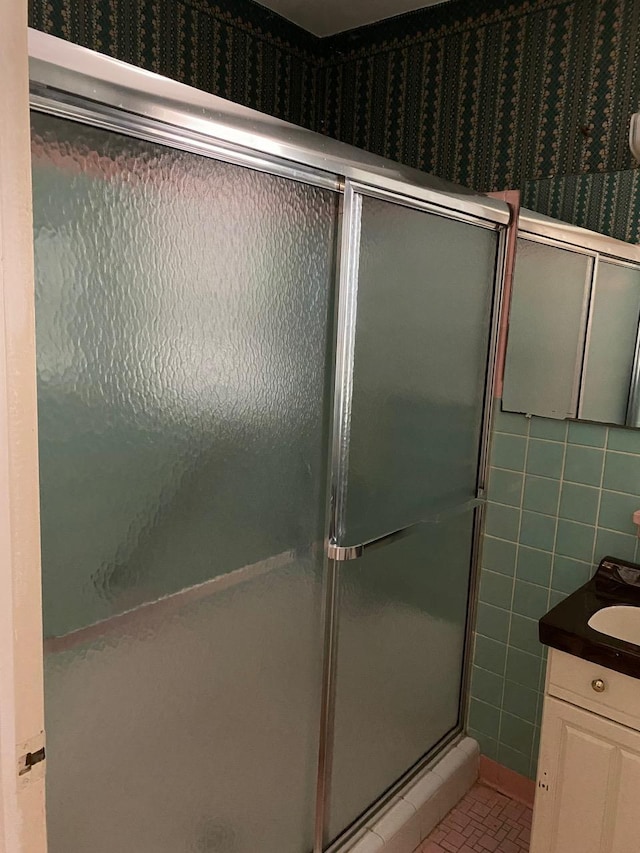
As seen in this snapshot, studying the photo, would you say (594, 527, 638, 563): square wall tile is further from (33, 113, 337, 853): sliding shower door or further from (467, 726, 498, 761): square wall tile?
(33, 113, 337, 853): sliding shower door

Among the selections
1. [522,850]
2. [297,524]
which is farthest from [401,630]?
[522,850]

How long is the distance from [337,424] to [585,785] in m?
1.03

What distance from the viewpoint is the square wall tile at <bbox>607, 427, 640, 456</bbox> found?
1.76 meters

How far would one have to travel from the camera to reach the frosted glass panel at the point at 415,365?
1.49 meters

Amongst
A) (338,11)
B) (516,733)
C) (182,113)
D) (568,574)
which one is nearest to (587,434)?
(568,574)

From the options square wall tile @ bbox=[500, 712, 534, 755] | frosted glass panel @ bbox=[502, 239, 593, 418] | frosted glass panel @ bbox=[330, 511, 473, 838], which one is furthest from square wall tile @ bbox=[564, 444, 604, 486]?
square wall tile @ bbox=[500, 712, 534, 755]

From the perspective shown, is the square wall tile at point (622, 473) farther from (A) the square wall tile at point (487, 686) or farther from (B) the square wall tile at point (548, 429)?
(A) the square wall tile at point (487, 686)

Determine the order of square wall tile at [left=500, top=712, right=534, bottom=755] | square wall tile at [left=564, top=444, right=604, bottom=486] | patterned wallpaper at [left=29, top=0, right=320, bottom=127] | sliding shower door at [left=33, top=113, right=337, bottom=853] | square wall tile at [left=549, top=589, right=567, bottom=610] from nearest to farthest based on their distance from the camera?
sliding shower door at [left=33, top=113, right=337, bottom=853]
patterned wallpaper at [left=29, top=0, right=320, bottom=127]
square wall tile at [left=564, top=444, right=604, bottom=486]
square wall tile at [left=549, top=589, right=567, bottom=610]
square wall tile at [left=500, top=712, right=534, bottom=755]

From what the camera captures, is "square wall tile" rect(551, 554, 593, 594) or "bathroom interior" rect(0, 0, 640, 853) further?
"square wall tile" rect(551, 554, 593, 594)

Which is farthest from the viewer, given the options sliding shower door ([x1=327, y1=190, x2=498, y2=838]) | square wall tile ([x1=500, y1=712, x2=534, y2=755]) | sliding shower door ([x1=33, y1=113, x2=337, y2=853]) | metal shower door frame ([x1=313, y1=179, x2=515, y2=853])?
square wall tile ([x1=500, y1=712, x2=534, y2=755])

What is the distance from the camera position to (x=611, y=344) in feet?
5.90

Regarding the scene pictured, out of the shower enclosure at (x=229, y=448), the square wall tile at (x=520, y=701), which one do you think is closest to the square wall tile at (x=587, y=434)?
the shower enclosure at (x=229, y=448)

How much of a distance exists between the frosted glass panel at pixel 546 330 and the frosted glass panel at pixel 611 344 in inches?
1.4

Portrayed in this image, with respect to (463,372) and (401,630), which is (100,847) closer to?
(401,630)
